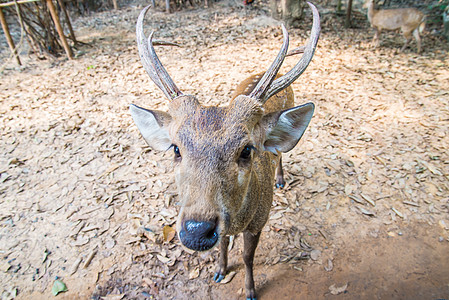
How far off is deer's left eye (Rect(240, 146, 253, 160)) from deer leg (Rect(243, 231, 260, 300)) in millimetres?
981

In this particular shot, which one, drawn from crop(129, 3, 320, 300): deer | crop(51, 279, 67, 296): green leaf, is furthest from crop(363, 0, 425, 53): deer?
crop(51, 279, 67, 296): green leaf

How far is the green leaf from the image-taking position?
2.90 m

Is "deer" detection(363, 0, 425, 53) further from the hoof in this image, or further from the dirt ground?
the hoof

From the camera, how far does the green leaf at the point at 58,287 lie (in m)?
2.90

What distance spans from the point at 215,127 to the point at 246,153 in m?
0.30

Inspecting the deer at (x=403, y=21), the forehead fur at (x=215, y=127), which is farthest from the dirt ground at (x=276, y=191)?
the forehead fur at (x=215, y=127)

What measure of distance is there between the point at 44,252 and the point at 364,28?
1047 cm

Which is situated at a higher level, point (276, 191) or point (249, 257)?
point (249, 257)

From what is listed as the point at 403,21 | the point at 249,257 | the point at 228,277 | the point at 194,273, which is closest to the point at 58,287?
the point at 194,273

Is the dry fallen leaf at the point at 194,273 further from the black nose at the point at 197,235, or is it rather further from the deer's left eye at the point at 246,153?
the deer's left eye at the point at 246,153

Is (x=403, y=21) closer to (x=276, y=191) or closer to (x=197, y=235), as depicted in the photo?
(x=276, y=191)

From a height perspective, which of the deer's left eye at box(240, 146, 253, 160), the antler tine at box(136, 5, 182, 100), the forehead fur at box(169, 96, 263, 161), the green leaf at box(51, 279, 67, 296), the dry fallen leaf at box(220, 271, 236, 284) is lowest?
the dry fallen leaf at box(220, 271, 236, 284)

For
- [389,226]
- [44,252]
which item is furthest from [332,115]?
[44,252]

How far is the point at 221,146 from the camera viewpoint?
1.81m
